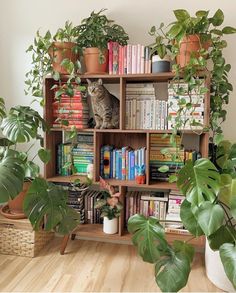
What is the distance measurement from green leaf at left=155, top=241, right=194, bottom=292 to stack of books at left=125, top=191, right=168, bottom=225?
0.50 m

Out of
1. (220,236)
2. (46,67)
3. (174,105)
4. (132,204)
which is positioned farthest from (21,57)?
(220,236)

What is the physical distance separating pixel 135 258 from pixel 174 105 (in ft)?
3.88

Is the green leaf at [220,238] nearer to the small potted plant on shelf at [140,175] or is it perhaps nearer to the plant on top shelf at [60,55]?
the small potted plant on shelf at [140,175]

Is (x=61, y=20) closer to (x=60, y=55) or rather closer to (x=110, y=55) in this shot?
(x=60, y=55)

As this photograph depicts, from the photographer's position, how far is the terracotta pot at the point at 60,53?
204 cm

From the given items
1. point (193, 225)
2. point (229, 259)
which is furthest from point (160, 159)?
point (229, 259)

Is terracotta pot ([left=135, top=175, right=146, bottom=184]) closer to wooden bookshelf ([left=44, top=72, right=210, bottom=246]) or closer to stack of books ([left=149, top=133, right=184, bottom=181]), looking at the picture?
wooden bookshelf ([left=44, top=72, right=210, bottom=246])

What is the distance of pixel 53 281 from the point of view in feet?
5.89

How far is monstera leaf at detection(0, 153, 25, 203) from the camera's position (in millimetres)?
1517

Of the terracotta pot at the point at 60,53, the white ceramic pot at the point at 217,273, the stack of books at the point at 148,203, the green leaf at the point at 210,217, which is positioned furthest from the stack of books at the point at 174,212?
the terracotta pot at the point at 60,53

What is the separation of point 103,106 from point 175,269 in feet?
4.02

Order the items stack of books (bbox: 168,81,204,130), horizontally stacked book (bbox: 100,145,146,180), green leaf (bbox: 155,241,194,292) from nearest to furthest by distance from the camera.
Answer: green leaf (bbox: 155,241,194,292) → stack of books (bbox: 168,81,204,130) → horizontally stacked book (bbox: 100,145,146,180)

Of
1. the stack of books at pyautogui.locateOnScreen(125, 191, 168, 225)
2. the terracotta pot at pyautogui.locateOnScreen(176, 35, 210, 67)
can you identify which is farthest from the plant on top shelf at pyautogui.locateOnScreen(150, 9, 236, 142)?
the stack of books at pyautogui.locateOnScreen(125, 191, 168, 225)

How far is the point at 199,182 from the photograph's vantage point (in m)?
1.50
